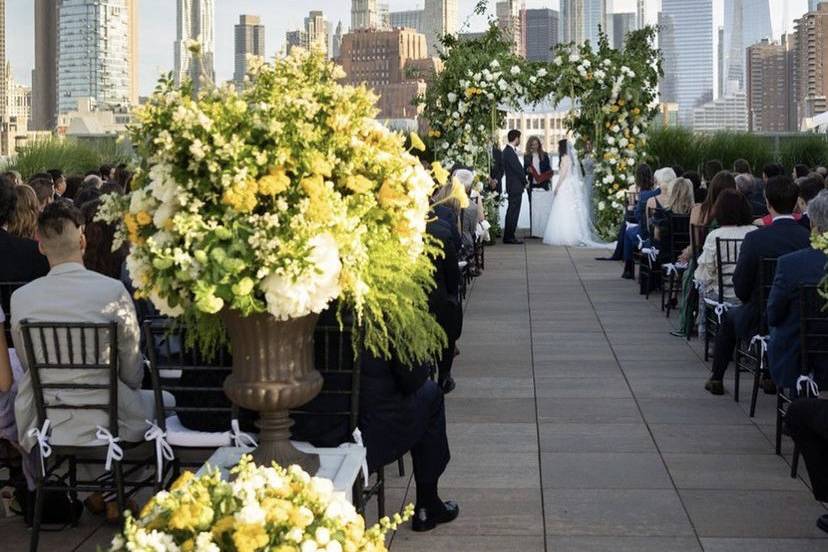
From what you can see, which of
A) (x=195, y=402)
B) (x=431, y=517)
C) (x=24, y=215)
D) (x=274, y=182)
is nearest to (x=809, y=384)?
(x=431, y=517)

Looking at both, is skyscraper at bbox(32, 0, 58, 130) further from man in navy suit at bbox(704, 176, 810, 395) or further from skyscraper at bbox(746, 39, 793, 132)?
skyscraper at bbox(746, 39, 793, 132)

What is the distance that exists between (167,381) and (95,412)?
0.53 meters

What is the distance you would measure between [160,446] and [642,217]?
10740 mm

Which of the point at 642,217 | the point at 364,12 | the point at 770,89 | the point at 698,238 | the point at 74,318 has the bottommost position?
the point at 74,318

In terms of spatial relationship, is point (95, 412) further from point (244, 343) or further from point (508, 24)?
point (508, 24)

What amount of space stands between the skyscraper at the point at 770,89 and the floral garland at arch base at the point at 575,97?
443 ft

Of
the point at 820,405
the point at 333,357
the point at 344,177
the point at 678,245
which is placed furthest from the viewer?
the point at 678,245

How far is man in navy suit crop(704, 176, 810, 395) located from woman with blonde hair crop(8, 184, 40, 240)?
13.8 ft

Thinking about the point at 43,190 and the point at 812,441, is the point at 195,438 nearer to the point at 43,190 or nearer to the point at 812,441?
the point at 812,441

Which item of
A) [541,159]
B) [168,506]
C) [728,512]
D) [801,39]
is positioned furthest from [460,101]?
[801,39]

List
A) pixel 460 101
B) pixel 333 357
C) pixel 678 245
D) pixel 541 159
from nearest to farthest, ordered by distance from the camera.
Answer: pixel 333 357, pixel 678 245, pixel 460 101, pixel 541 159

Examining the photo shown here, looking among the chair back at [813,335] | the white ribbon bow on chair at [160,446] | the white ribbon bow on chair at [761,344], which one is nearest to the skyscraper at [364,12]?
the white ribbon bow on chair at [761,344]

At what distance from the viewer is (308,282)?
4.12 meters

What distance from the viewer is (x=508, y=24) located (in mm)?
24031
